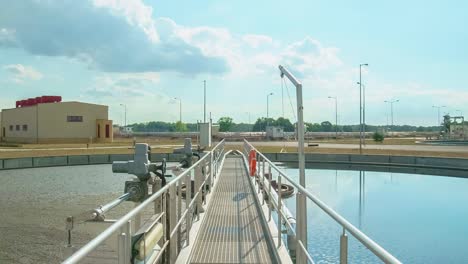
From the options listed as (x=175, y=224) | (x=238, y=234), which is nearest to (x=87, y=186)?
(x=238, y=234)

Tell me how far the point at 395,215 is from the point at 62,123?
169 ft

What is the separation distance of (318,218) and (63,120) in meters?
51.2

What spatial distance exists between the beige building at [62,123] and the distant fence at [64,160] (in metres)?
27.4

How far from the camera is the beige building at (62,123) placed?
185 feet

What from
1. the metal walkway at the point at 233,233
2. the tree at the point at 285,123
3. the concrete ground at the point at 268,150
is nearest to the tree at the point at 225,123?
the tree at the point at 285,123

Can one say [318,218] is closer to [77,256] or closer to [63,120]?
[77,256]

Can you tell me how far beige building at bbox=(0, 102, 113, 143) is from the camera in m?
56.2

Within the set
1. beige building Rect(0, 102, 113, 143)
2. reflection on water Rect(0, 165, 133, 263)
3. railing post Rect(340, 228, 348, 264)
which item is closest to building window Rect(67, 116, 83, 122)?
beige building Rect(0, 102, 113, 143)

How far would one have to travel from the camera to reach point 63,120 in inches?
2234

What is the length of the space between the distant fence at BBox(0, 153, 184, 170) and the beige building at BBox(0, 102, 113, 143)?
27.4m

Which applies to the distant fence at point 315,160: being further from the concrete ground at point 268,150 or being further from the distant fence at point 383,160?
the concrete ground at point 268,150

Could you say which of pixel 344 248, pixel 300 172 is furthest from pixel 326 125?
pixel 344 248

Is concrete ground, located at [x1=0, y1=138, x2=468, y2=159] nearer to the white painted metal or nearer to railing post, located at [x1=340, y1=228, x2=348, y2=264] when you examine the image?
the white painted metal

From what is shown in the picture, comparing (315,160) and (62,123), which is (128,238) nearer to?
(315,160)
